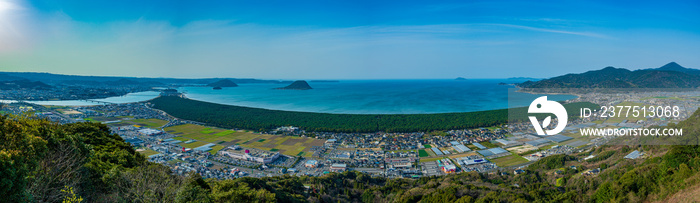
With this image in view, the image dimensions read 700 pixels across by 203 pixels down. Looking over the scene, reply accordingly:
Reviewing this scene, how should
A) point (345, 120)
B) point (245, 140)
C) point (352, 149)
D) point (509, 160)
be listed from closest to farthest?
point (509, 160) → point (352, 149) → point (245, 140) → point (345, 120)

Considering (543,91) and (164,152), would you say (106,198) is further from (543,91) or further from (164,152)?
(543,91)

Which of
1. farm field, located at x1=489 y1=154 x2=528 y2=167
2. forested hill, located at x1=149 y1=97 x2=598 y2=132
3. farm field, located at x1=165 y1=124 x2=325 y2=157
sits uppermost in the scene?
forested hill, located at x1=149 y1=97 x2=598 y2=132

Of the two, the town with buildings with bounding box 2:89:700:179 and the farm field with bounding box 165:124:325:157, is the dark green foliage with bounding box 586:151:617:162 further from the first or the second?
the farm field with bounding box 165:124:325:157

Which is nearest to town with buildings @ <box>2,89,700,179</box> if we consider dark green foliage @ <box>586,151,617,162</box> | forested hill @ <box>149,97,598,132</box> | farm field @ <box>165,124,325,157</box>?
farm field @ <box>165,124,325,157</box>

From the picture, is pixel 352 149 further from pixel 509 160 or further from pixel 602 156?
pixel 602 156

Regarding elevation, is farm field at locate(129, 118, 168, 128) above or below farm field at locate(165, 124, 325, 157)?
above

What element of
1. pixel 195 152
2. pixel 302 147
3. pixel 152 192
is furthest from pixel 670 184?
pixel 195 152

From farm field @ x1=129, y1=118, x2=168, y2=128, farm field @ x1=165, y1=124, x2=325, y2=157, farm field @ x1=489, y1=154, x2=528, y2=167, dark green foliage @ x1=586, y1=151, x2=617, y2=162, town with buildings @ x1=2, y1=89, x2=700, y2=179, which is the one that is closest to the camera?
dark green foliage @ x1=586, y1=151, x2=617, y2=162

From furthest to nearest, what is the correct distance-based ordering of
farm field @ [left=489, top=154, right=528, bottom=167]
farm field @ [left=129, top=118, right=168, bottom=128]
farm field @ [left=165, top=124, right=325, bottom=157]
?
farm field @ [left=129, top=118, right=168, bottom=128]
farm field @ [left=165, top=124, right=325, bottom=157]
farm field @ [left=489, top=154, right=528, bottom=167]

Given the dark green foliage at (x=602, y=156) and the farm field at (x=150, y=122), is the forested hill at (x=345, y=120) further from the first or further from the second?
the dark green foliage at (x=602, y=156)

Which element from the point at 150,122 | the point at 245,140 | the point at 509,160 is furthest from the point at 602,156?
the point at 150,122

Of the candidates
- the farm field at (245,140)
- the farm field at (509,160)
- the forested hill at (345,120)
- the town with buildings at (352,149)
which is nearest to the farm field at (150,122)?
the town with buildings at (352,149)
